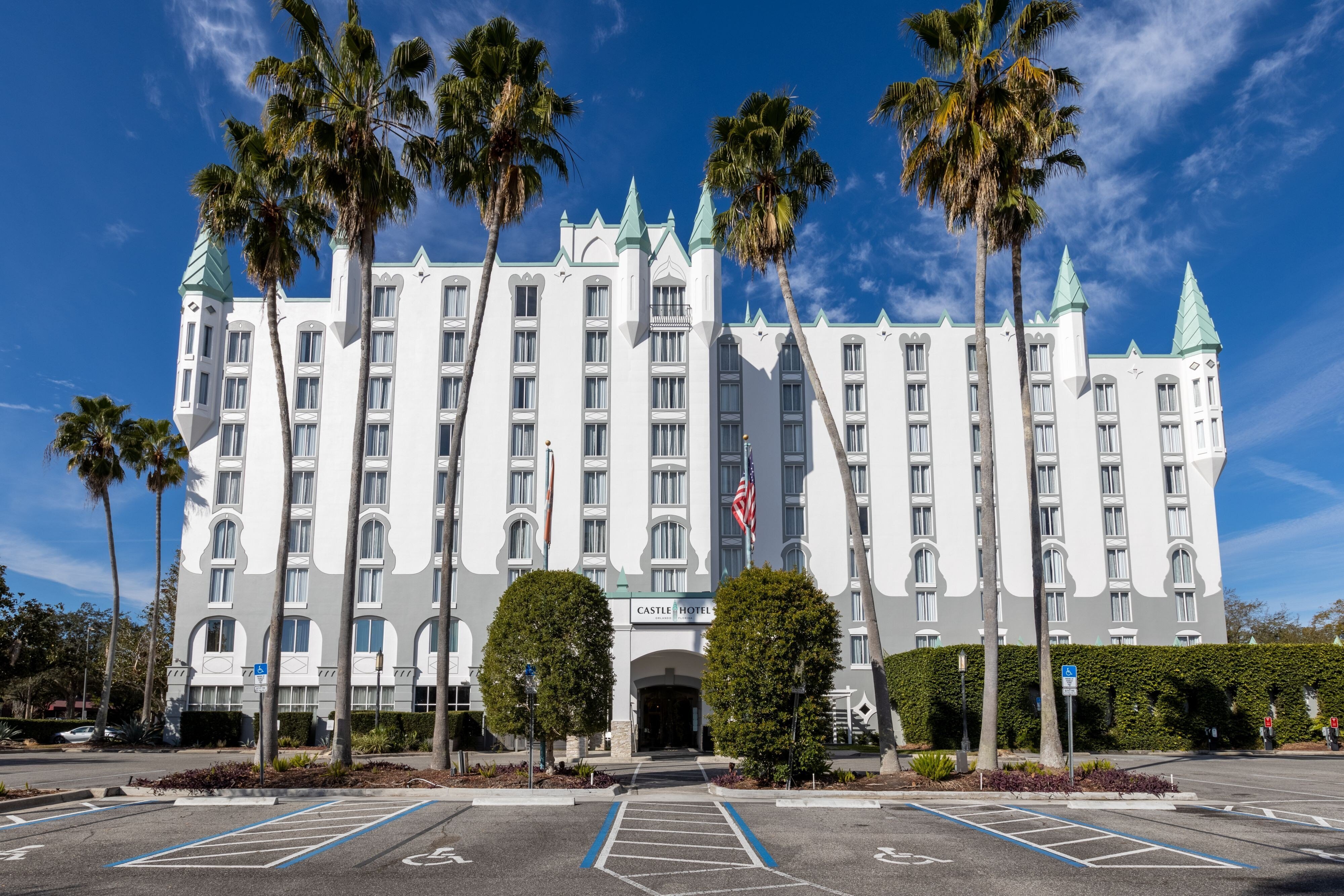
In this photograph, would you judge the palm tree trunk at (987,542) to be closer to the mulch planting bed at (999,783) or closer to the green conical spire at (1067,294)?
the mulch planting bed at (999,783)

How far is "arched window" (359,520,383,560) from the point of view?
53.2m

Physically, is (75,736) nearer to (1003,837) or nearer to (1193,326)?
(1003,837)

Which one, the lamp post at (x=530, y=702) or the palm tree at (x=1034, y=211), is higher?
the palm tree at (x=1034, y=211)

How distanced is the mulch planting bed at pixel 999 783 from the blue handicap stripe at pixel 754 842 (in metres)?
3.31

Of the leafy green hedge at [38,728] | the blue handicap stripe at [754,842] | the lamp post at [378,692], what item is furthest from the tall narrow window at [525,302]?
the blue handicap stripe at [754,842]

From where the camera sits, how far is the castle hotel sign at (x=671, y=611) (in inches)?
1486

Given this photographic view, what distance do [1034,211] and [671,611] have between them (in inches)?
791

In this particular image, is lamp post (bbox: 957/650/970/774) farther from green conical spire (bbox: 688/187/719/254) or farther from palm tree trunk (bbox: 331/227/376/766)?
green conical spire (bbox: 688/187/719/254)

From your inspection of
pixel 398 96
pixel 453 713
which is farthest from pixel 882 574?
pixel 398 96

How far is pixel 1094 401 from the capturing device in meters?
58.9

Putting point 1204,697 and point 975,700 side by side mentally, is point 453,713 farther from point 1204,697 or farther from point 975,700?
point 1204,697

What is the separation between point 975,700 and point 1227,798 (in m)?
18.8

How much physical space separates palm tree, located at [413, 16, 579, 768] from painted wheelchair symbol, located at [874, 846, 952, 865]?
46.5 feet

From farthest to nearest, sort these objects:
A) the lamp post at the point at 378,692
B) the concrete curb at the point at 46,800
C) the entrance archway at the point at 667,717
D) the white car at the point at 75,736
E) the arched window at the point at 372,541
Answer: the white car at the point at 75,736 → the arched window at the point at 372,541 → the entrance archway at the point at 667,717 → the lamp post at the point at 378,692 → the concrete curb at the point at 46,800
